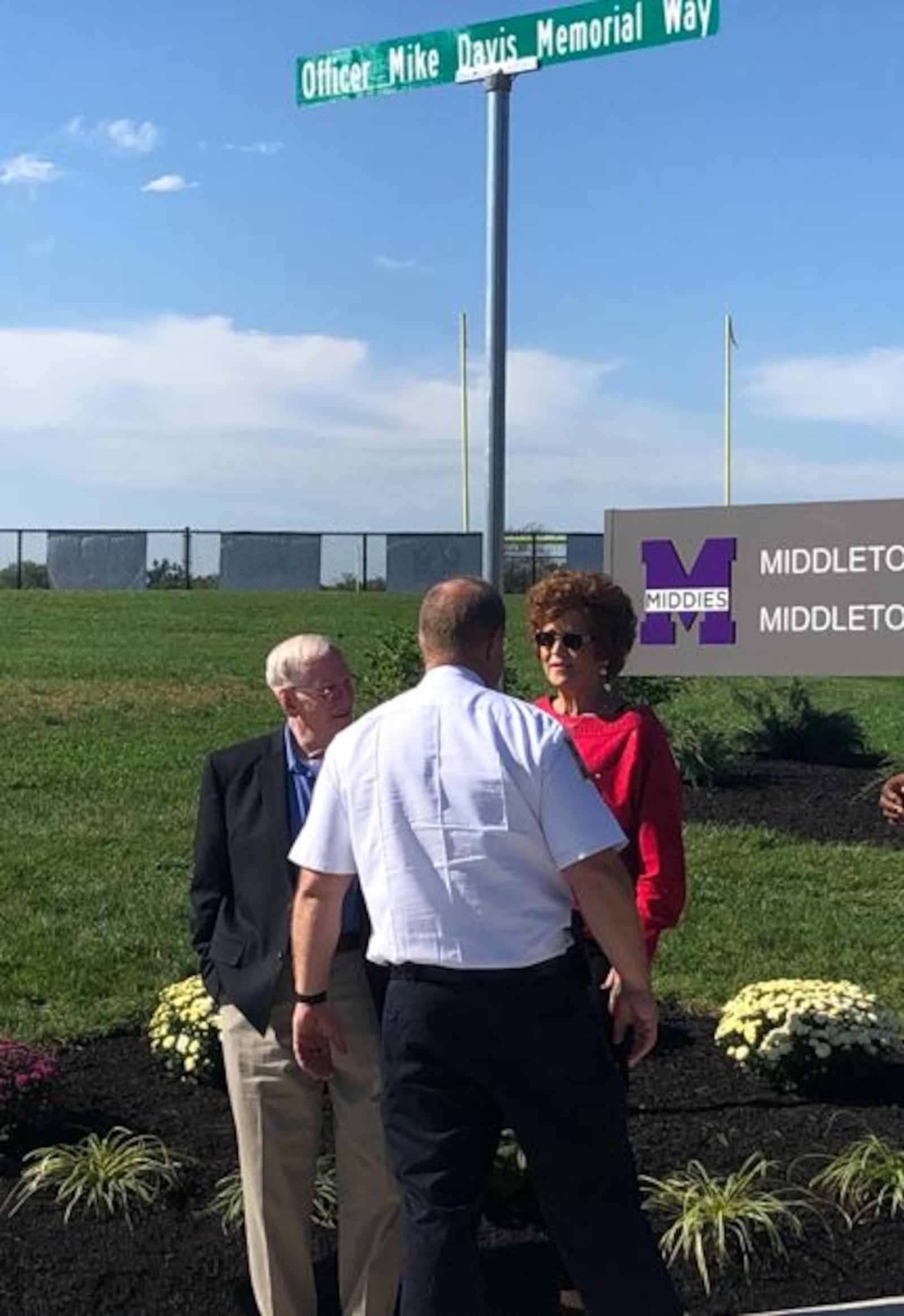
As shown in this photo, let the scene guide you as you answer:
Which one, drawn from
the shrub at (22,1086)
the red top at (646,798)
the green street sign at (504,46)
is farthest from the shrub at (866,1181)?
the green street sign at (504,46)

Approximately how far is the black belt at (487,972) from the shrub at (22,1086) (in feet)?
7.46

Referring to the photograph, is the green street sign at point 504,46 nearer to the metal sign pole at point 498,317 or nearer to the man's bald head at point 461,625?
the metal sign pole at point 498,317

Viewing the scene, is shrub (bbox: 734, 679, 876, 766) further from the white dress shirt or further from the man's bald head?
the white dress shirt

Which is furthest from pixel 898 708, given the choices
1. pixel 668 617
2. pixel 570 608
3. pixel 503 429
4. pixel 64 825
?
pixel 570 608

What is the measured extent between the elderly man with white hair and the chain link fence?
33.8m

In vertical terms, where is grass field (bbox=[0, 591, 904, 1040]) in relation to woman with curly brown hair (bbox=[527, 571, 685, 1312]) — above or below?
below

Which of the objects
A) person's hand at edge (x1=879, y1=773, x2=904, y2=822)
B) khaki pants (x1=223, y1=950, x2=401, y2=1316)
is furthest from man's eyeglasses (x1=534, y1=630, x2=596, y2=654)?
person's hand at edge (x1=879, y1=773, x2=904, y2=822)

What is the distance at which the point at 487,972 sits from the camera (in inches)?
131

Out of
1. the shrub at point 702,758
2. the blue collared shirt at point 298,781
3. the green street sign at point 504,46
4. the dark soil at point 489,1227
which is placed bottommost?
the dark soil at point 489,1227

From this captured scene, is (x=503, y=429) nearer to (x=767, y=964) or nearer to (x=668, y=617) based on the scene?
(x=668, y=617)

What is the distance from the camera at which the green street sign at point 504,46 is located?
5.17m

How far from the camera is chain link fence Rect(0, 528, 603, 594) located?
38156mm

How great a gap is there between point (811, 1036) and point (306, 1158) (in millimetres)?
2268

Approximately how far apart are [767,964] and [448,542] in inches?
1182
